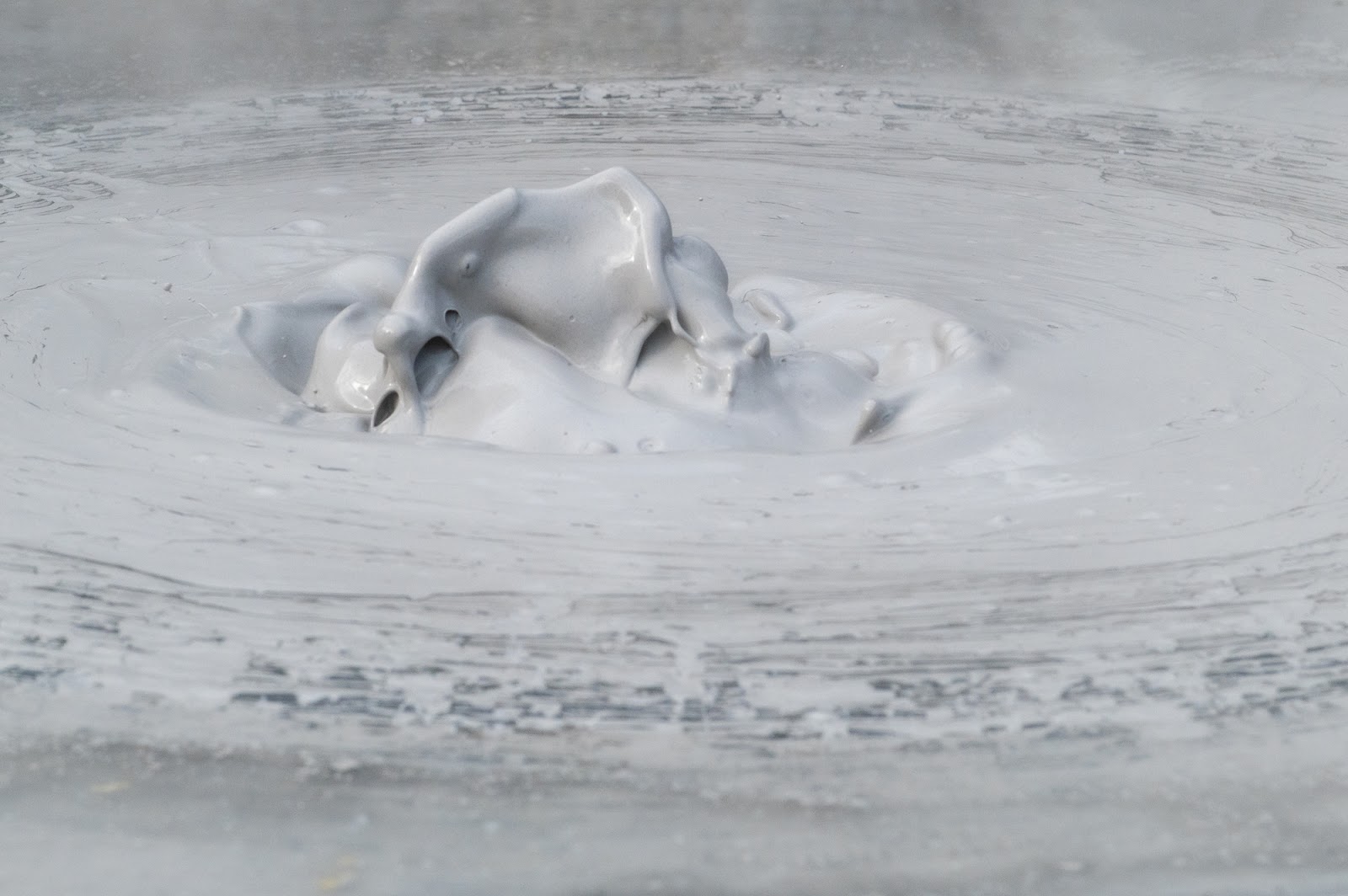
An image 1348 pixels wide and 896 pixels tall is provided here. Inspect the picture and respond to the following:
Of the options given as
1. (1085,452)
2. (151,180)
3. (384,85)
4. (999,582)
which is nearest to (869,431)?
(1085,452)

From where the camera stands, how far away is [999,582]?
1.25 meters

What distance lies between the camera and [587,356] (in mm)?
1720

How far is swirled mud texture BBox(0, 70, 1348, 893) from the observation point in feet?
3.06

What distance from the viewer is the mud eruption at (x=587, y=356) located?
1.60 metres

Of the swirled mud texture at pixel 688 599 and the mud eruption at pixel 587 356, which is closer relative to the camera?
the swirled mud texture at pixel 688 599

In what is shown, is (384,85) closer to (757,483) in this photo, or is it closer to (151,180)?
(151,180)

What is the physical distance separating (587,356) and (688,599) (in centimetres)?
56

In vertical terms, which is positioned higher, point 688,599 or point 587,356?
point 587,356

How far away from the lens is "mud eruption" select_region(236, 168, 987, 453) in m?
1.60

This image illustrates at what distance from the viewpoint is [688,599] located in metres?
1.22

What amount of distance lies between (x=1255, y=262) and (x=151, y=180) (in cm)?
190

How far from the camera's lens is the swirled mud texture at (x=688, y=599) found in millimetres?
933

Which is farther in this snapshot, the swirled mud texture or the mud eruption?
the mud eruption

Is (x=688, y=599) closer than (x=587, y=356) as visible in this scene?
Yes
